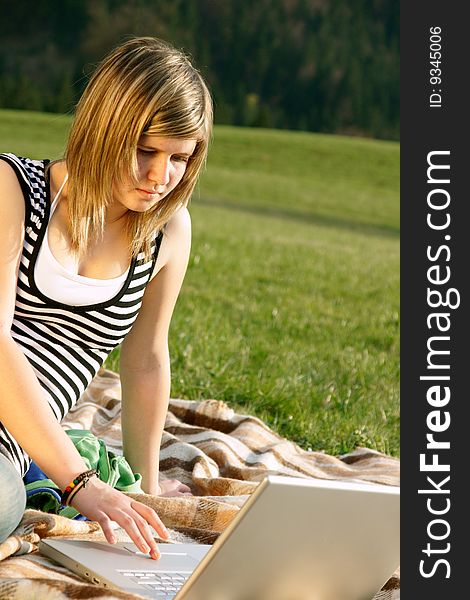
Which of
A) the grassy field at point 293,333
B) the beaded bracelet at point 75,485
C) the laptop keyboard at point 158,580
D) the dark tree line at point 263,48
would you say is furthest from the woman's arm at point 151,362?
the dark tree line at point 263,48

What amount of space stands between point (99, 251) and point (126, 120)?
16.5 inches

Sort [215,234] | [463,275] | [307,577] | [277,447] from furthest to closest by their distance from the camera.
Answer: [215,234]
[277,447]
[463,275]
[307,577]

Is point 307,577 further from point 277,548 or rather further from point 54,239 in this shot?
point 54,239

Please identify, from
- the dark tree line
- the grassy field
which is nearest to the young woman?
the grassy field

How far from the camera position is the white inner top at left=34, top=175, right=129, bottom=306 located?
8.63ft

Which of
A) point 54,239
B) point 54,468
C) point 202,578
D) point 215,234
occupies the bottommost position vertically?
point 202,578

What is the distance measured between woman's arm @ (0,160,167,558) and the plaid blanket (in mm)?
142

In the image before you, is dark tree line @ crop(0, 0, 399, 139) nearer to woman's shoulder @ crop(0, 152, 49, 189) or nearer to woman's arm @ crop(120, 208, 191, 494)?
woman's arm @ crop(120, 208, 191, 494)

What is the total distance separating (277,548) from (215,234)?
12.0 m

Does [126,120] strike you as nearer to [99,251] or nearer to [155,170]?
[155,170]

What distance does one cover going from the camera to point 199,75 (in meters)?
2.65

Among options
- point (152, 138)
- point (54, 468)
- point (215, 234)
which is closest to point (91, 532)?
point (54, 468)

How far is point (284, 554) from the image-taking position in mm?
1860

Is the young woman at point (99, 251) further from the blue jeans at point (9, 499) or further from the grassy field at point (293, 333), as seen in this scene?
the grassy field at point (293, 333)
